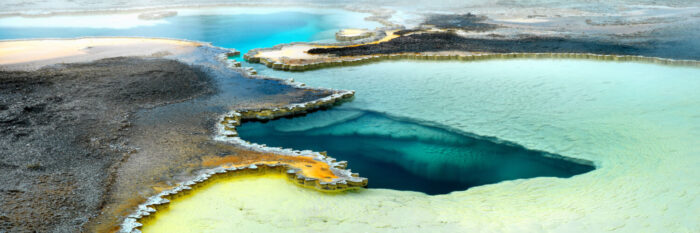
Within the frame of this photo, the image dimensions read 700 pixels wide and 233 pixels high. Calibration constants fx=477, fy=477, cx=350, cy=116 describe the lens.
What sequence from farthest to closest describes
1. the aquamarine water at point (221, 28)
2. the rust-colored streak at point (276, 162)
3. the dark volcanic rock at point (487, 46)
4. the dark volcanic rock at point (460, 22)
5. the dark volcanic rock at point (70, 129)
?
the dark volcanic rock at point (460, 22), the aquamarine water at point (221, 28), the dark volcanic rock at point (487, 46), the rust-colored streak at point (276, 162), the dark volcanic rock at point (70, 129)

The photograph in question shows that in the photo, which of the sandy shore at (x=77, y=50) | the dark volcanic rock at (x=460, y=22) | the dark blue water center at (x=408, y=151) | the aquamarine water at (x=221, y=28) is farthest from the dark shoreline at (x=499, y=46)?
the dark blue water center at (x=408, y=151)

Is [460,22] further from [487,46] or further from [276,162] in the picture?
[276,162]

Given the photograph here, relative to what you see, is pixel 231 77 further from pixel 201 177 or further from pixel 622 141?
pixel 622 141

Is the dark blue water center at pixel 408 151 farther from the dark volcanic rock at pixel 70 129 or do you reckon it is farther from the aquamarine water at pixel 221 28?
the aquamarine water at pixel 221 28

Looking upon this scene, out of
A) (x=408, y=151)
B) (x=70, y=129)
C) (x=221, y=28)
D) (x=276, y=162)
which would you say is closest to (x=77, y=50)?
(x=221, y=28)

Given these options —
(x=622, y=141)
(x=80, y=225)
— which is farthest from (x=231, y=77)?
(x=622, y=141)

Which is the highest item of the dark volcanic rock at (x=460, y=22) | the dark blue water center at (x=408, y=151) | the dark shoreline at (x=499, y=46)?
the dark volcanic rock at (x=460, y=22)
